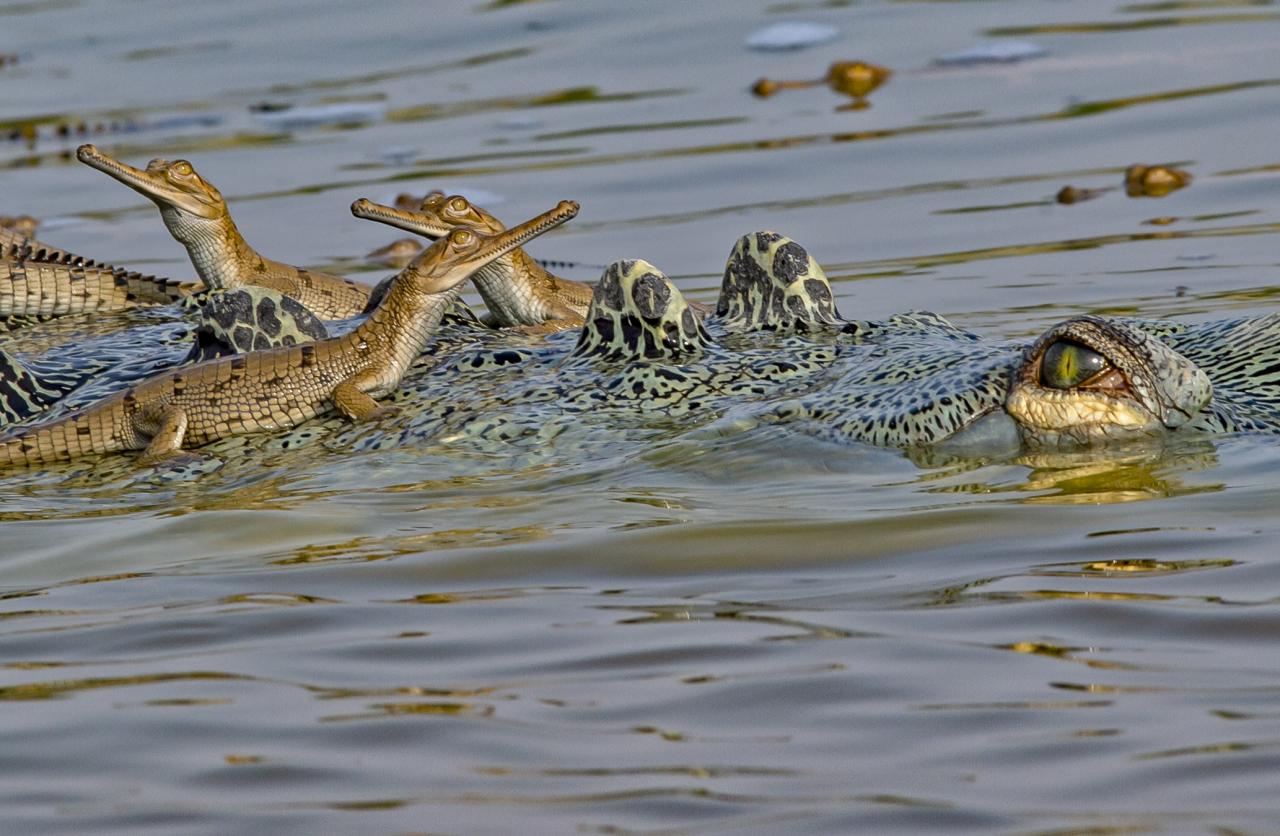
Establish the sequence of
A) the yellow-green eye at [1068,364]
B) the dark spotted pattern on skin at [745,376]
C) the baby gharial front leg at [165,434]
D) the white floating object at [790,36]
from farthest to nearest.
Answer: the white floating object at [790,36] < the baby gharial front leg at [165,434] < the dark spotted pattern on skin at [745,376] < the yellow-green eye at [1068,364]

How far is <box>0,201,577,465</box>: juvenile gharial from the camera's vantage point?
6.10m

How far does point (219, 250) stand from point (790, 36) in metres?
8.60

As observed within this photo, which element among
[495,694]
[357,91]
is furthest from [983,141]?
[495,694]

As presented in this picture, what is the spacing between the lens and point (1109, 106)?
1294 centimetres

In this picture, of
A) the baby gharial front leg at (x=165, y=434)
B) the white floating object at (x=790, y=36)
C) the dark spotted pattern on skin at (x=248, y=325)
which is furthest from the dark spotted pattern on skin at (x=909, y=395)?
the white floating object at (x=790, y=36)

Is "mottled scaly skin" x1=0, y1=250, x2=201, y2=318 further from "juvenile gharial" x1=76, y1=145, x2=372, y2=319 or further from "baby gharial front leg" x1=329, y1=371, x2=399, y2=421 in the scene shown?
"baby gharial front leg" x1=329, y1=371, x2=399, y2=421

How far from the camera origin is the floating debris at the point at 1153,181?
10.9m

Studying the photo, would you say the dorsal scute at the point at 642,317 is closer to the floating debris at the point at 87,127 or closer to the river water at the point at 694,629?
the river water at the point at 694,629

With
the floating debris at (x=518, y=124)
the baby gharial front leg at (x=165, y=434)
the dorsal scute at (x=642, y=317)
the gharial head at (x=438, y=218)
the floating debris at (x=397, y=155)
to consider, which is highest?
the floating debris at (x=518, y=124)

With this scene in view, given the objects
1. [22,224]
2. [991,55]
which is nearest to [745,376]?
[22,224]

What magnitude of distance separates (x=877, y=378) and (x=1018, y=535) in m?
1.36

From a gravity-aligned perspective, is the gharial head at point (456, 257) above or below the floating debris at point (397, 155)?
below

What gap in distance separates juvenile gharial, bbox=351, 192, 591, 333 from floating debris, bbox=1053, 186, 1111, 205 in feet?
11.7

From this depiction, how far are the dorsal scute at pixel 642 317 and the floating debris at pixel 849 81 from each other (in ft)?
27.7
